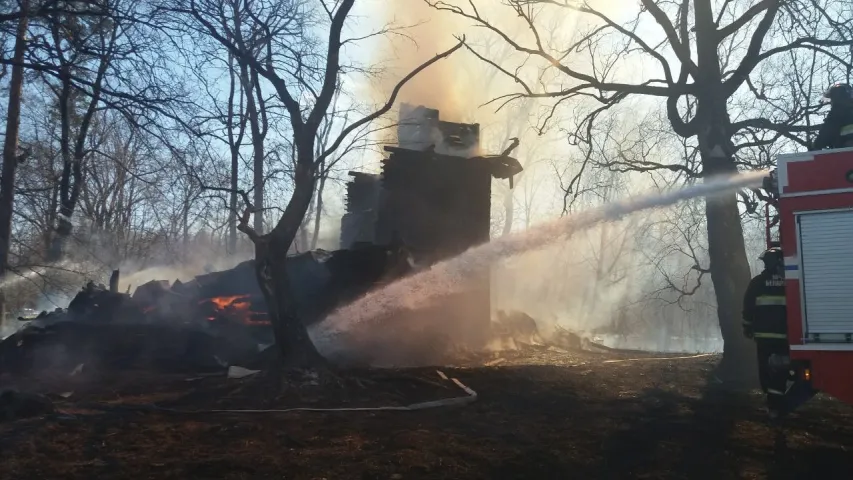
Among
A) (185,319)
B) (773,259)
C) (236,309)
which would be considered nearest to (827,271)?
(773,259)

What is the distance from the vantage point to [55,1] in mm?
6574

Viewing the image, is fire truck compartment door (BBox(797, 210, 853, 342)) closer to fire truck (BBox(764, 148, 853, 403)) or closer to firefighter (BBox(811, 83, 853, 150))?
fire truck (BBox(764, 148, 853, 403))

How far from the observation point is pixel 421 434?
246 inches

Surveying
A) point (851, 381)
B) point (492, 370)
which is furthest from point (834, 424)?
point (492, 370)

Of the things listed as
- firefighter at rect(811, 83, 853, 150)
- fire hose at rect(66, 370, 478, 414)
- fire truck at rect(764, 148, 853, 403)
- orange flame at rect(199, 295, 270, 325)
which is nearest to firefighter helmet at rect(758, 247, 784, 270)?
fire truck at rect(764, 148, 853, 403)

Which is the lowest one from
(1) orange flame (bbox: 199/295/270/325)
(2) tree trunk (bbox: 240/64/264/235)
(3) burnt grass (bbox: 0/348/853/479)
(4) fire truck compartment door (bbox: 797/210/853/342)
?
(3) burnt grass (bbox: 0/348/853/479)

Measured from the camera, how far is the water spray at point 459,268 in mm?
13188

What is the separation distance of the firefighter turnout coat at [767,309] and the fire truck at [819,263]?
1.96ft

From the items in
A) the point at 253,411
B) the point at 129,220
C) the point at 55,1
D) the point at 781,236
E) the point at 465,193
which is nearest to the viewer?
the point at 781,236

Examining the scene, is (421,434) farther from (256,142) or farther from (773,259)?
(256,142)

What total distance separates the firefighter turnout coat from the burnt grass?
0.94 meters

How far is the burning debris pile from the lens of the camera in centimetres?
1098

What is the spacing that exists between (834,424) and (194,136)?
294 inches

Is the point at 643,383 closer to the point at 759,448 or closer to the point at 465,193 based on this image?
the point at 759,448
